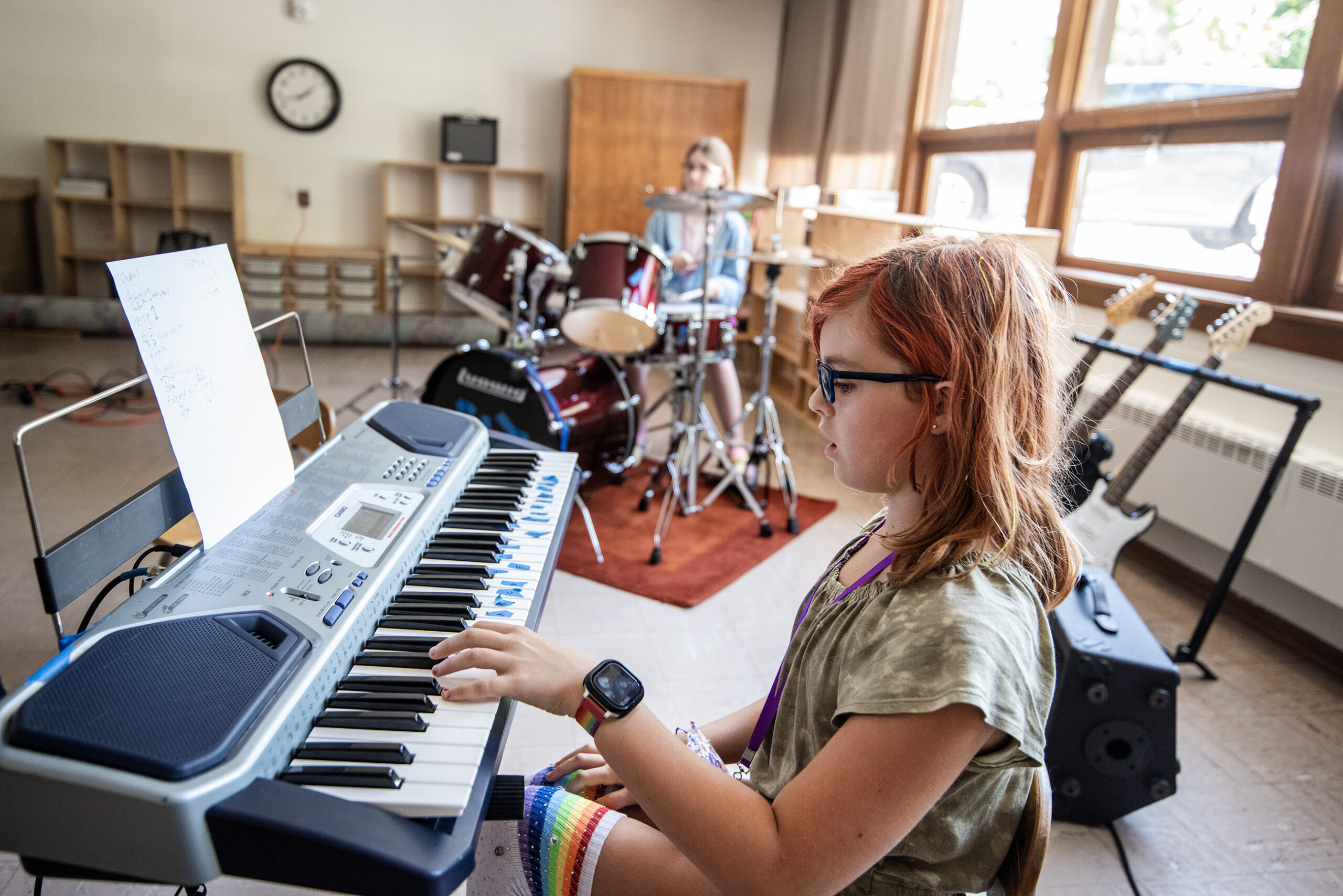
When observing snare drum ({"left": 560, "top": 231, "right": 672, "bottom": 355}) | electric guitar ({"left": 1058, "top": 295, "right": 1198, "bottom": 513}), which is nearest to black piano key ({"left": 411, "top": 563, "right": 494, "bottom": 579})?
electric guitar ({"left": 1058, "top": 295, "right": 1198, "bottom": 513})

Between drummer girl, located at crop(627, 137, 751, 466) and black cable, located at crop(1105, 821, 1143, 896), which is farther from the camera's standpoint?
drummer girl, located at crop(627, 137, 751, 466)

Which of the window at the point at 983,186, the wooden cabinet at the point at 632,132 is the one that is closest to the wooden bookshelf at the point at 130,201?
the wooden cabinet at the point at 632,132

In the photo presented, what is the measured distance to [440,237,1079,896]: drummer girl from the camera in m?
0.70

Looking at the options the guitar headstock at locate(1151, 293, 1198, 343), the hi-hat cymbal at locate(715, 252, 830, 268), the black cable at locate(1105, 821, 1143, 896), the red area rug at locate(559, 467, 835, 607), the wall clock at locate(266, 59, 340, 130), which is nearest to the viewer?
the black cable at locate(1105, 821, 1143, 896)

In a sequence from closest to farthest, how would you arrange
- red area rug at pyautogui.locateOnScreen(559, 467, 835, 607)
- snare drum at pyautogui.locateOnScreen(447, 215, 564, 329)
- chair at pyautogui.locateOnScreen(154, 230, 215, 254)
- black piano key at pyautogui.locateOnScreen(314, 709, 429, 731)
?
black piano key at pyautogui.locateOnScreen(314, 709, 429, 731) → red area rug at pyautogui.locateOnScreen(559, 467, 835, 607) → snare drum at pyautogui.locateOnScreen(447, 215, 564, 329) → chair at pyautogui.locateOnScreen(154, 230, 215, 254)

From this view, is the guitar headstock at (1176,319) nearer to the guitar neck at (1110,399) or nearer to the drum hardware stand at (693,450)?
the guitar neck at (1110,399)

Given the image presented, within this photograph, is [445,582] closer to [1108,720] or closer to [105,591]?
[105,591]

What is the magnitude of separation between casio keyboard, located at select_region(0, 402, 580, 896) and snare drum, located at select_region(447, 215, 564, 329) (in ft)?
7.83

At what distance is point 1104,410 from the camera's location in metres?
2.40

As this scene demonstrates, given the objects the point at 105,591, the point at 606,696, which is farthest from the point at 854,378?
the point at 105,591

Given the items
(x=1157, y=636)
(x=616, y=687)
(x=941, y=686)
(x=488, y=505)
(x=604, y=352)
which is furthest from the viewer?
(x=604, y=352)

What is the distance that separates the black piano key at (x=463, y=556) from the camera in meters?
1.10

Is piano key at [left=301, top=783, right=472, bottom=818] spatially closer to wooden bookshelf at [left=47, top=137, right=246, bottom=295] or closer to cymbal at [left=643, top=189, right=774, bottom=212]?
cymbal at [left=643, top=189, right=774, bottom=212]

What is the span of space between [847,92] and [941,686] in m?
5.12
